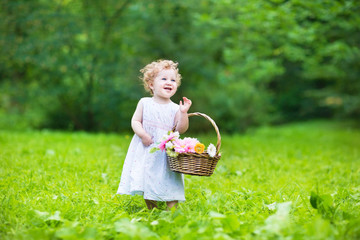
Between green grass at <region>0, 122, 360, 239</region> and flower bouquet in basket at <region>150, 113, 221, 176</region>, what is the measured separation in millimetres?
278

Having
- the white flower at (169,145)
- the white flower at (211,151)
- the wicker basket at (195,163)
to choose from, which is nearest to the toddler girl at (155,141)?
the white flower at (169,145)

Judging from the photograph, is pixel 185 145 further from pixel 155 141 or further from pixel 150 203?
pixel 150 203

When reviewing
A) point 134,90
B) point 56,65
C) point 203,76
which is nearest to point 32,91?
point 56,65

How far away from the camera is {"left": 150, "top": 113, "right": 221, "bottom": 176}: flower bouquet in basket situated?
264 centimetres

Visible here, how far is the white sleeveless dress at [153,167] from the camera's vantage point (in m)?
2.90

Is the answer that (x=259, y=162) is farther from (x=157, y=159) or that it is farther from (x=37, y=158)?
(x=37, y=158)

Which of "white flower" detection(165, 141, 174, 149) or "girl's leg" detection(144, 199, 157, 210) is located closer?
"white flower" detection(165, 141, 174, 149)

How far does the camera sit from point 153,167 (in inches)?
116

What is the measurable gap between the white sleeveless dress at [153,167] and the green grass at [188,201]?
0.15m

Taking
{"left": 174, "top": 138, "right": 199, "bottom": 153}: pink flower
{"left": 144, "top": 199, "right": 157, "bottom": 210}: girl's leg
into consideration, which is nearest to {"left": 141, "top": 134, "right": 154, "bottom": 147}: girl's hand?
{"left": 174, "top": 138, "right": 199, "bottom": 153}: pink flower

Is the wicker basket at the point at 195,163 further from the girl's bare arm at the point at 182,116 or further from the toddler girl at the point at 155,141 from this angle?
the girl's bare arm at the point at 182,116

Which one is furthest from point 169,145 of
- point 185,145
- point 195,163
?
point 195,163

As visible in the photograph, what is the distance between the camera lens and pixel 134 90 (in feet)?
34.0

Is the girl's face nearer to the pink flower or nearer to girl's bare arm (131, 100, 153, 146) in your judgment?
girl's bare arm (131, 100, 153, 146)
